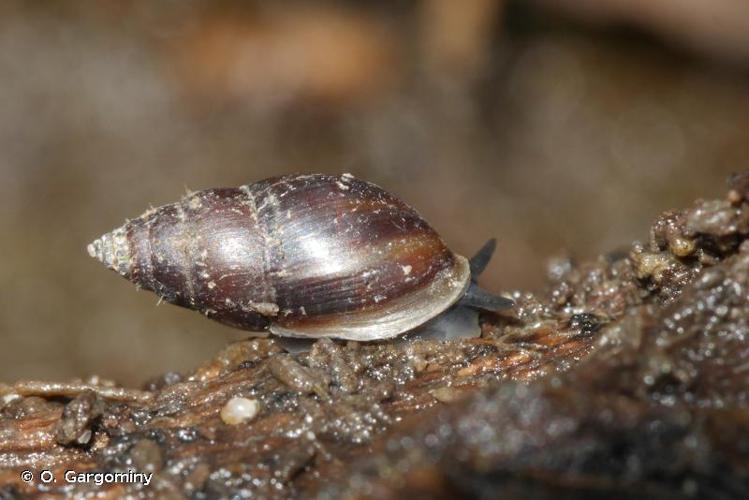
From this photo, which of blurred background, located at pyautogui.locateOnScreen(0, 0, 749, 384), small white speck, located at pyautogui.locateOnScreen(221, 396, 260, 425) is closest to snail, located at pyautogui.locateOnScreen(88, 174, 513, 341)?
small white speck, located at pyautogui.locateOnScreen(221, 396, 260, 425)

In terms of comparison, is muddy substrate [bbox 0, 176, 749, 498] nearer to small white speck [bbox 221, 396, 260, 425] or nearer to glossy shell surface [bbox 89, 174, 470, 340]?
small white speck [bbox 221, 396, 260, 425]

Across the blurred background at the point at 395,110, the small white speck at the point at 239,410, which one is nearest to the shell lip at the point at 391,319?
the small white speck at the point at 239,410

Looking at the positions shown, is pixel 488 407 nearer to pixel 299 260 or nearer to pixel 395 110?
pixel 299 260

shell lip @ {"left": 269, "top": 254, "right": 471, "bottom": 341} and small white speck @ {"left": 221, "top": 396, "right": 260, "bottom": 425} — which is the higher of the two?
shell lip @ {"left": 269, "top": 254, "right": 471, "bottom": 341}

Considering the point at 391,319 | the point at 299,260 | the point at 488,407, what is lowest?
the point at 391,319

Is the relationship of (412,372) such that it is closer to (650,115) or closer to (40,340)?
(40,340)

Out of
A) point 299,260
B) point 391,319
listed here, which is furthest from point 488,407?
point 299,260
